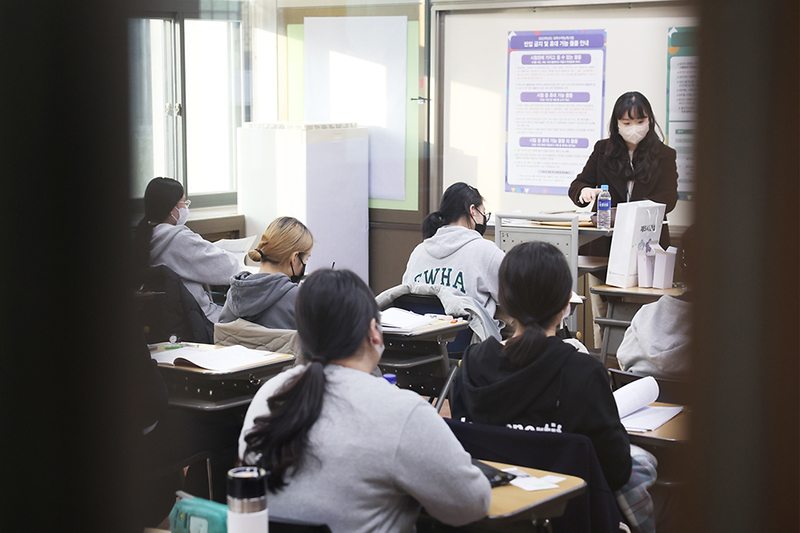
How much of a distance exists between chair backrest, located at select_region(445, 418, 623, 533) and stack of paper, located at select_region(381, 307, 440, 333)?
1.28 meters

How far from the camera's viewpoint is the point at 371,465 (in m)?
1.38

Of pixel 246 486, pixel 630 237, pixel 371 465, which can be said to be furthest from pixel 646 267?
pixel 246 486

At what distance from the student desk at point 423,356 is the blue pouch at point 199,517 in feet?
5.74

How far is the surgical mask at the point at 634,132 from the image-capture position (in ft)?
14.2

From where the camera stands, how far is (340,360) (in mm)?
1533

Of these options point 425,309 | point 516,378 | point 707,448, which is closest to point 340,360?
point 516,378

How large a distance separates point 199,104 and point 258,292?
10.1ft

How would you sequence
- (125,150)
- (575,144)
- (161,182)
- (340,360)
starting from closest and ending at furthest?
1. (125,150)
2. (340,360)
3. (161,182)
4. (575,144)

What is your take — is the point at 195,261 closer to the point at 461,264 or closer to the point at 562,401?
the point at 461,264

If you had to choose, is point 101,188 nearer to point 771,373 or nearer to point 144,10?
point 144,10

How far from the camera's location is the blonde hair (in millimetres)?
3221

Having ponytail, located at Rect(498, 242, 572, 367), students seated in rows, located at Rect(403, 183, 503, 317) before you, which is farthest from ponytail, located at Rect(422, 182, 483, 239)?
ponytail, located at Rect(498, 242, 572, 367)

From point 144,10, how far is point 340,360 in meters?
0.77

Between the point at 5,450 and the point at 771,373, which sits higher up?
the point at 771,373
